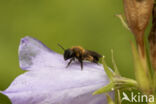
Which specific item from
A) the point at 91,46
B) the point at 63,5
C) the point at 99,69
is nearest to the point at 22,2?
the point at 63,5

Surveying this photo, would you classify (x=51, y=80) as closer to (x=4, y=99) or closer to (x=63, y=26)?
(x=4, y=99)

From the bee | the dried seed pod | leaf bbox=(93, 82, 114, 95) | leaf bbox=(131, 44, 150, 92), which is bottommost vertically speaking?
leaf bbox=(93, 82, 114, 95)

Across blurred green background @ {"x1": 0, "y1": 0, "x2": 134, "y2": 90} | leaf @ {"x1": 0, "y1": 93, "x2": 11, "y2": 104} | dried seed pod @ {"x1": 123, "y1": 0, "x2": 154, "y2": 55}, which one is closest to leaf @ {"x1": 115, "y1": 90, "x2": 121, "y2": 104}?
dried seed pod @ {"x1": 123, "y1": 0, "x2": 154, "y2": 55}

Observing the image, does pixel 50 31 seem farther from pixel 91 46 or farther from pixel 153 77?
pixel 153 77

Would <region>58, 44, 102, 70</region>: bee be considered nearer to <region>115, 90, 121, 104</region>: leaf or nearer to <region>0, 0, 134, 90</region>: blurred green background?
<region>115, 90, 121, 104</region>: leaf

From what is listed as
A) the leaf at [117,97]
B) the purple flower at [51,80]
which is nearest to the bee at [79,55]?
the purple flower at [51,80]

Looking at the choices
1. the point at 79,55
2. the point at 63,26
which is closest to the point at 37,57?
the point at 79,55

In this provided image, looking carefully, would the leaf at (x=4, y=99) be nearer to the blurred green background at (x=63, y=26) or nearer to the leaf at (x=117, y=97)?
the leaf at (x=117, y=97)
